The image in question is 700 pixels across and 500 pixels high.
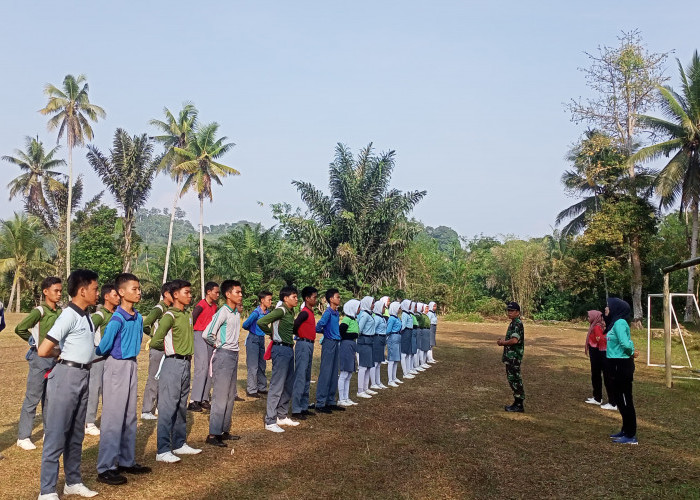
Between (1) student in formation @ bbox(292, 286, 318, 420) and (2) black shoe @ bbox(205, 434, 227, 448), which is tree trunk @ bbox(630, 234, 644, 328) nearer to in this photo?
(1) student in formation @ bbox(292, 286, 318, 420)

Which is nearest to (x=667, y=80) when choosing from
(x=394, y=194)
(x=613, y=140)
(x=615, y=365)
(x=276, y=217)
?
(x=613, y=140)

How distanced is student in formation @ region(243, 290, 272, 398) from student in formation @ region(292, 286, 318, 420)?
1868 millimetres

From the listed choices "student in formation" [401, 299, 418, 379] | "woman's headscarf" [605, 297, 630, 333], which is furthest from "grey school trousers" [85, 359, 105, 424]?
"student in formation" [401, 299, 418, 379]

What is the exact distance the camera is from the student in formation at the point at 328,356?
360 inches

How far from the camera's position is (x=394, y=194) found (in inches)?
1315

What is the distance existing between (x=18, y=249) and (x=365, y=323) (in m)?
35.9

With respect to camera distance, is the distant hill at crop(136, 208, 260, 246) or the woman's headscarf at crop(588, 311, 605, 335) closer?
the woman's headscarf at crop(588, 311, 605, 335)

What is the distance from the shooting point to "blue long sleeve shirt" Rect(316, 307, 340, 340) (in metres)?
9.20

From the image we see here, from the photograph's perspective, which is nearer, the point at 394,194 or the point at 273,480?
the point at 273,480

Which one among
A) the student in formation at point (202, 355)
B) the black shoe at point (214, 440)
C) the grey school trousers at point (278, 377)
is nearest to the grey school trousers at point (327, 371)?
the grey school trousers at point (278, 377)

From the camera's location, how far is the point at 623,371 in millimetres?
7500

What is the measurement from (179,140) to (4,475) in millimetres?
35662

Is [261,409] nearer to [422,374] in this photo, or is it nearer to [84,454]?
[84,454]

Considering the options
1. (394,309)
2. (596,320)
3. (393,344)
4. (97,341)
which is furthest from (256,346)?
(596,320)
